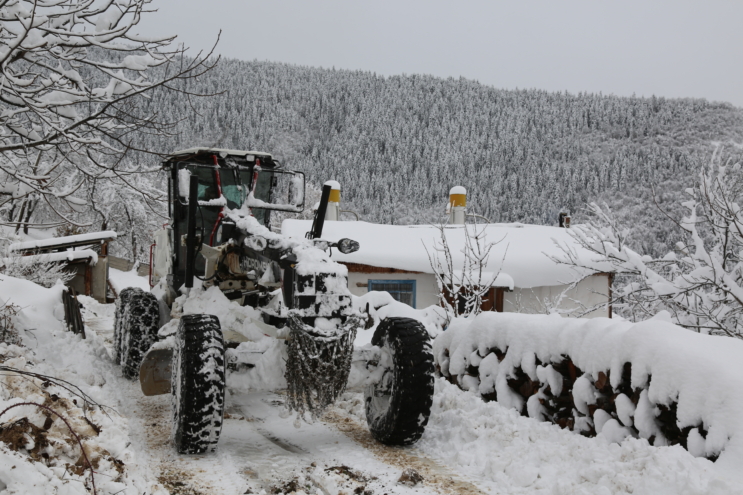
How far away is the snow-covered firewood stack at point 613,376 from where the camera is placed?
3.50 meters

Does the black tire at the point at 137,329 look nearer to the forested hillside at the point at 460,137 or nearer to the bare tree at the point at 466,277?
the bare tree at the point at 466,277

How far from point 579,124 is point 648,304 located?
364 feet

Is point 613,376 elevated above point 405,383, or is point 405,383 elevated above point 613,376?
point 613,376

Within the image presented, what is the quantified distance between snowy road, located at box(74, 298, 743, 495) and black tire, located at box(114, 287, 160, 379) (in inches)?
59.5

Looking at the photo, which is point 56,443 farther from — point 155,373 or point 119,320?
point 119,320

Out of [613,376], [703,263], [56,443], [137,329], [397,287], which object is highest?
[703,263]

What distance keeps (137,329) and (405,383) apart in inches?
168

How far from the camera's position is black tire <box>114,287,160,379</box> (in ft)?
24.3

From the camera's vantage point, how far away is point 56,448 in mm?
3350

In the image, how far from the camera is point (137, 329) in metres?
7.47

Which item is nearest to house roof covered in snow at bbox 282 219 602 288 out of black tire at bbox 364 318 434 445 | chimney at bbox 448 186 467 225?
chimney at bbox 448 186 467 225

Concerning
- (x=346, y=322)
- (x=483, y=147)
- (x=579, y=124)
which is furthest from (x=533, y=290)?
(x=579, y=124)

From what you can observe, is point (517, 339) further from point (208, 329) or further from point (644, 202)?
point (644, 202)

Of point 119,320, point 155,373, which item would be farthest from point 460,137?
point 155,373
